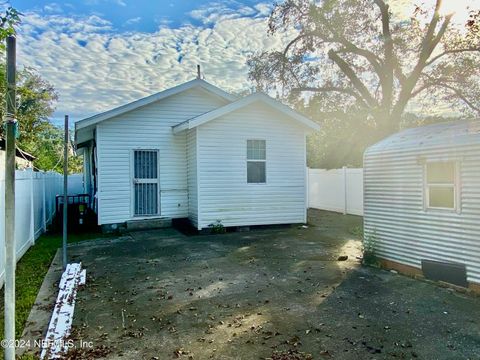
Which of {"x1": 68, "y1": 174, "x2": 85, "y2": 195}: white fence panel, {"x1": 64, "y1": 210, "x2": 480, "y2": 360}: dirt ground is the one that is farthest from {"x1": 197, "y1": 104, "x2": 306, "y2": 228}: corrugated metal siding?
{"x1": 68, "y1": 174, "x2": 85, "y2": 195}: white fence panel

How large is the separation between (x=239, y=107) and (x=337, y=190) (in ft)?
24.9

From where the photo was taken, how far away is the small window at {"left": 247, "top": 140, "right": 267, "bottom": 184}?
11.3 metres

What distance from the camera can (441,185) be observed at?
19.6ft

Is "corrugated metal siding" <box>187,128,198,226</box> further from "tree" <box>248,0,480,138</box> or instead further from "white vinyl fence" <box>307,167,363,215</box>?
"tree" <box>248,0,480,138</box>

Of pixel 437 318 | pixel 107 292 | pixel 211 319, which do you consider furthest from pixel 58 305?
pixel 437 318

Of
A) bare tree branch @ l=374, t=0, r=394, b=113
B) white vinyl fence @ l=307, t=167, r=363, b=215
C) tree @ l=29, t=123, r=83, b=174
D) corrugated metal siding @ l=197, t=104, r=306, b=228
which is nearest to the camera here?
corrugated metal siding @ l=197, t=104, r=306, b=228

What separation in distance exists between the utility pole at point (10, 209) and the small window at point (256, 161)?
8.54 m

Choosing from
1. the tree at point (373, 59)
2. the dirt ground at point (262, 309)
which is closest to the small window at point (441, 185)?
the dirt ground at point (262, 309)

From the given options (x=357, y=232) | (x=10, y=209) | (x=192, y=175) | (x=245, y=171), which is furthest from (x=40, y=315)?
(x=357, y=232)

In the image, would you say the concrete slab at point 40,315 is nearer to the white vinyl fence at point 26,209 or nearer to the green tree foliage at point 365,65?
the white vinyl fence at point 26,209

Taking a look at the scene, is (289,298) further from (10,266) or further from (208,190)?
(208,190)

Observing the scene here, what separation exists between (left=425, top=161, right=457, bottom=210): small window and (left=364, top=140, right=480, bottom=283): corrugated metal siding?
0.12 m

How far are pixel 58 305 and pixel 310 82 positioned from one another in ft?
54.5

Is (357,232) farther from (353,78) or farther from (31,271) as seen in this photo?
(353,78)
